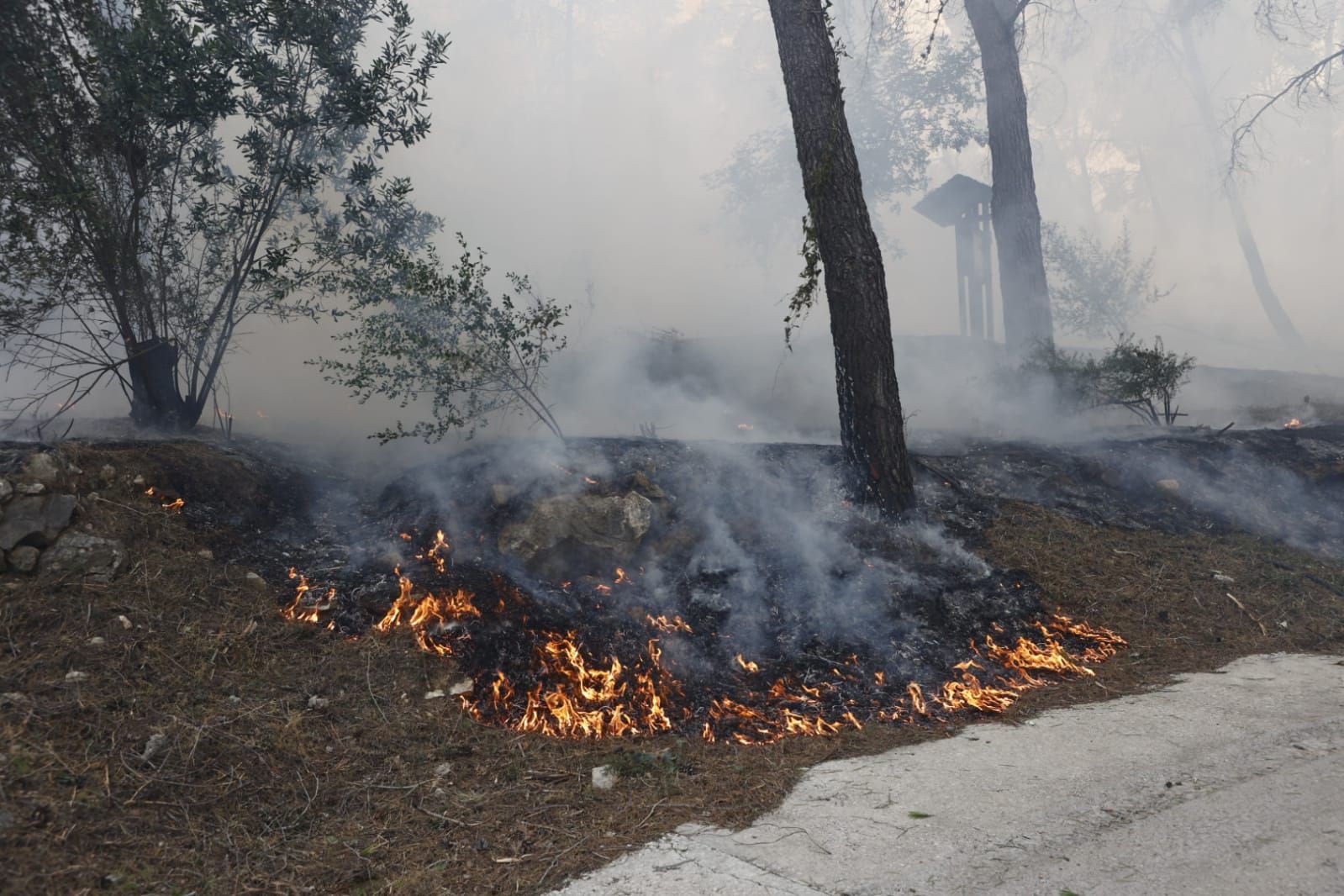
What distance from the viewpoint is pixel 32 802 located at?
286 centimetres

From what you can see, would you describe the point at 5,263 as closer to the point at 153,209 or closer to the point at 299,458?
the point at 153,209

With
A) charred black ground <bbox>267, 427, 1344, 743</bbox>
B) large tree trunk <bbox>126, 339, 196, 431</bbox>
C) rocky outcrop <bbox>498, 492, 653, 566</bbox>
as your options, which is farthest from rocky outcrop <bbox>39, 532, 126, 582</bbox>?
large tree trunk <bbox>126, 339, 196, 431</bbox>

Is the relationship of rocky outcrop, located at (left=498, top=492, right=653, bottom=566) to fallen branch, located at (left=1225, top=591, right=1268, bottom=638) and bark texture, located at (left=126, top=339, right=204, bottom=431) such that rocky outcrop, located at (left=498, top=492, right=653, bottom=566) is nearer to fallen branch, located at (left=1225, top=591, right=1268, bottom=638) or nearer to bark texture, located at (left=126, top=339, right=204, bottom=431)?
bark texture, located at (left=126, top=339, right=204, bottom=431)

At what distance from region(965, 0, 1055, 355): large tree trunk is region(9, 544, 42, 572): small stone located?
10.3m

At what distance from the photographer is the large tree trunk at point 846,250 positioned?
6.11 meters

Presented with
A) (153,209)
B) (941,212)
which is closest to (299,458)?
(153,209)

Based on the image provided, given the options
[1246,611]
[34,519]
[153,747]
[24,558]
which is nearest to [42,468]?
[34,519]

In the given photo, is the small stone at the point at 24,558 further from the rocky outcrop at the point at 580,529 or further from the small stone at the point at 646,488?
the small stone at the point at 646,488

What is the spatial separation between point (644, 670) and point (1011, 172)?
915cm

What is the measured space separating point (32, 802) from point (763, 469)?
529 cm

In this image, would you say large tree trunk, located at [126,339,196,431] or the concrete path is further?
large tree trunk, located at [126,339,196,431]

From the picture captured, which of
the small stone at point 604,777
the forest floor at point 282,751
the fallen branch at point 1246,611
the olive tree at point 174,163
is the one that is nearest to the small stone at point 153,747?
the forest floor at point 282,751

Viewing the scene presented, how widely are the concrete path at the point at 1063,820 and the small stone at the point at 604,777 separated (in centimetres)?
55

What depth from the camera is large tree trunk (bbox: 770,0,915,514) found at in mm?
6109
